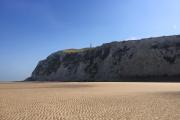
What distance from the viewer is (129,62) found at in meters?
69.2

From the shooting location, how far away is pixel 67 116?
35.0 ft

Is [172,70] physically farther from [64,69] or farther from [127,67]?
[64,69]

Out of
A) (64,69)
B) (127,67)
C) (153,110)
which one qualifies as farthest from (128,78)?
(153,110)

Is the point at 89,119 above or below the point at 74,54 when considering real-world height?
below

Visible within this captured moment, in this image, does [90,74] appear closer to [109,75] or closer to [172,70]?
[109,75]

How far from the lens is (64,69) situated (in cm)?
8462

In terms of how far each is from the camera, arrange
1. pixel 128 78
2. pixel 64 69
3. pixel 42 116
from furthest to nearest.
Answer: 1. pixel 64 69
2. pixel 128 78
3. pixel 42 116

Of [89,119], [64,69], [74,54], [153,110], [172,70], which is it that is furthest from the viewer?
[74,54]

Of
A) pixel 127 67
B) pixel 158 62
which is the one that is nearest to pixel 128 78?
pixel 127 67

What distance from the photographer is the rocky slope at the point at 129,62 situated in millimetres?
63094

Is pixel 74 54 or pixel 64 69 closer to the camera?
pixel 64 69

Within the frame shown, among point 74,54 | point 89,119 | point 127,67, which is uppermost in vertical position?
point 74,54

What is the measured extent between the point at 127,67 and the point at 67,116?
58.9 metres

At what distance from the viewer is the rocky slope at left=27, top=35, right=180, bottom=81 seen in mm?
63094
